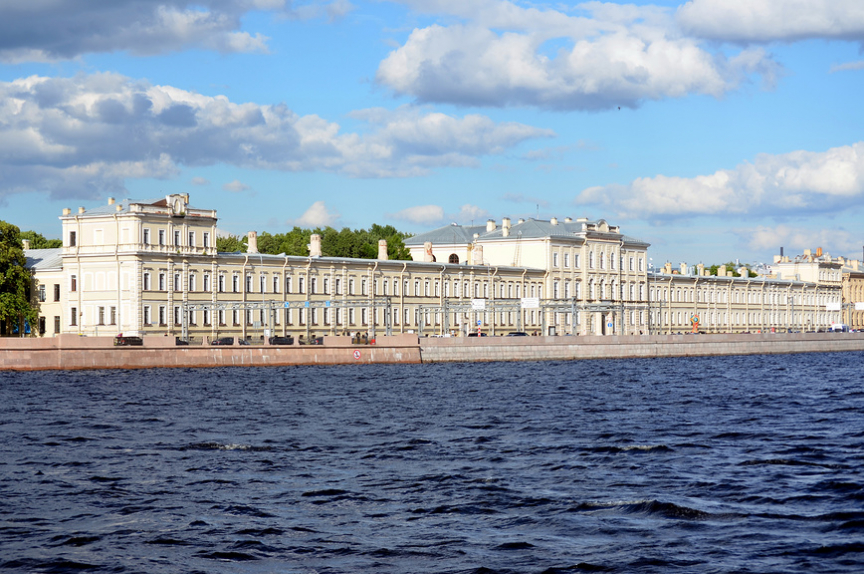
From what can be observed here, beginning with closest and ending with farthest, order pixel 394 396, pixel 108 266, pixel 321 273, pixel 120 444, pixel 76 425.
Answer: pixel 120 444
pixel 76 425
pixel 394 396
pixel 108 266
pixel 321 273

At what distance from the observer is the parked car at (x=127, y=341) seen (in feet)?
197

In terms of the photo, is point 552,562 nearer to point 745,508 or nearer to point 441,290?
point 745,508

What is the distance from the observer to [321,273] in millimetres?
81750

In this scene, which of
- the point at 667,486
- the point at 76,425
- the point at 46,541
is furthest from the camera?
the point at 76,425

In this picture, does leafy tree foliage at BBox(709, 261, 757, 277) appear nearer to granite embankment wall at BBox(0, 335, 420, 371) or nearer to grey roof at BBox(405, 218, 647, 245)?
grey roof at BBox(405, 218, 647, 245)

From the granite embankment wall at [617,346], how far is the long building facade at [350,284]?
4.54 meters

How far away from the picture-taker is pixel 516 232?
106688 mm

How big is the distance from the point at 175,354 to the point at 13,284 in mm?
16524

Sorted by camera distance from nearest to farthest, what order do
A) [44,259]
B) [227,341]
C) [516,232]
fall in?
[227,341], [44,259], [516,232]

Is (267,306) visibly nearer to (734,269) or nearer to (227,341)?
(227,341)

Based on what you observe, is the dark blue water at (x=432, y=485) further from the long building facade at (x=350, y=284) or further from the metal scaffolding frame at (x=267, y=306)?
the long building facade at (x=350, y=284)

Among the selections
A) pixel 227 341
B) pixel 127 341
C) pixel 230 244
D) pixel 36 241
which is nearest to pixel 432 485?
pixel 127 341

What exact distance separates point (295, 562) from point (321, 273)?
2673 inches

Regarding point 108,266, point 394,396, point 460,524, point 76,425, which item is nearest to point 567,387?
point 394,396
